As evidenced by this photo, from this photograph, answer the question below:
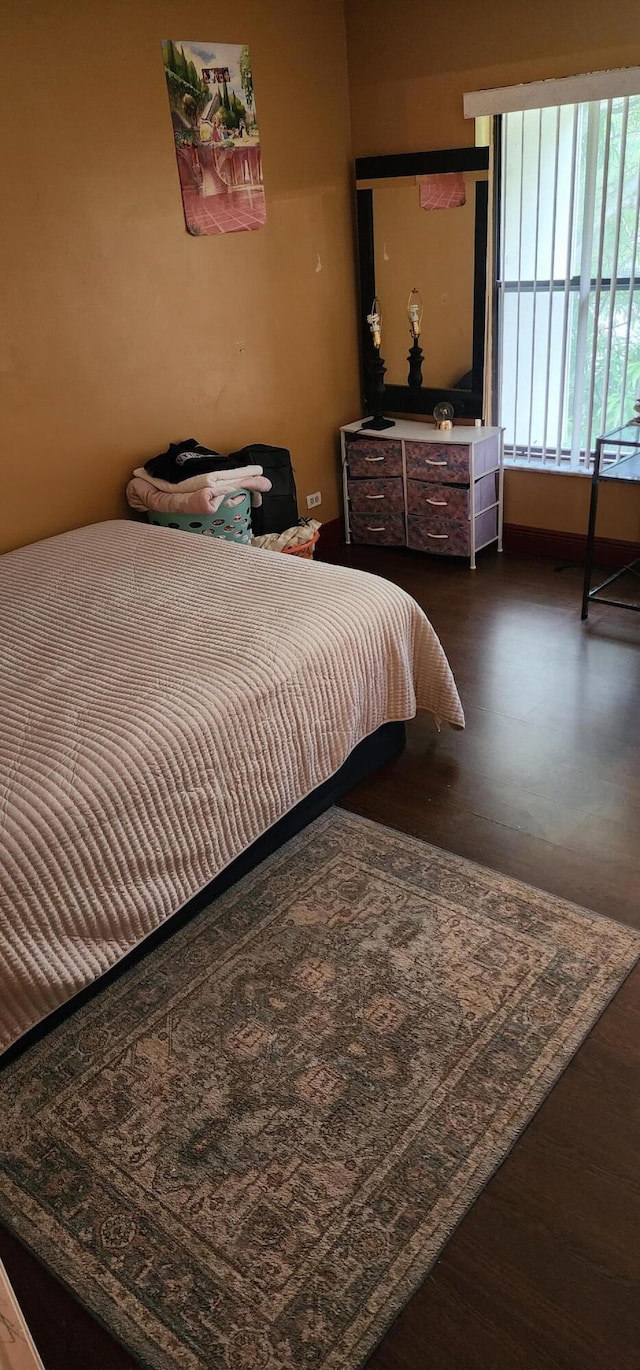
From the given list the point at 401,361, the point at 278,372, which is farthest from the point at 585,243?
the point at 278,372

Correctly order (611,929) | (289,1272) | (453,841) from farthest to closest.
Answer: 1. (453,841)
2. (611,929)
3. (289,1272)

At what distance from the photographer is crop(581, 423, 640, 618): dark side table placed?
3396mm

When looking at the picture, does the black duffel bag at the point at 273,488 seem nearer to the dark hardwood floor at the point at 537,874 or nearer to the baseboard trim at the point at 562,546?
the dark hardwood floor at the point at 537,874

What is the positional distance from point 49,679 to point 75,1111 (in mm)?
1007

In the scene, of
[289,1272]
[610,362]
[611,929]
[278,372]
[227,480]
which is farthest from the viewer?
[278,372]

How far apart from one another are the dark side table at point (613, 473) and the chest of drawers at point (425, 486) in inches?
21.9

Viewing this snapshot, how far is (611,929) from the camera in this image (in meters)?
2.18

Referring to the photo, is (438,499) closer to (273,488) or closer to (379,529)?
(379,529)

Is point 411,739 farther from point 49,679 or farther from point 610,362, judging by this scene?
point 610,362

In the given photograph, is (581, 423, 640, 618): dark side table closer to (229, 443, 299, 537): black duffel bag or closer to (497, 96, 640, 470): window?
(497, 96, 640, 470): window

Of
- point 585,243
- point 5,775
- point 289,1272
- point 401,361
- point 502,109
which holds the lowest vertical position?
point 289,1272

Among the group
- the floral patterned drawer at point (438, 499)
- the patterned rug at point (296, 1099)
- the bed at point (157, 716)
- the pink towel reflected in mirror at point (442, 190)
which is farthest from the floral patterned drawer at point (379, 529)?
the patterned rug at point (296, 1099)

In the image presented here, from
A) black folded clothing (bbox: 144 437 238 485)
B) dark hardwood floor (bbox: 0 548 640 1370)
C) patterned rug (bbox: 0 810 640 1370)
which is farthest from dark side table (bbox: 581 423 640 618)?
patterned rug (bbox: 0 810 640 1370)

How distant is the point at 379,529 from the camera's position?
455 centimetres
